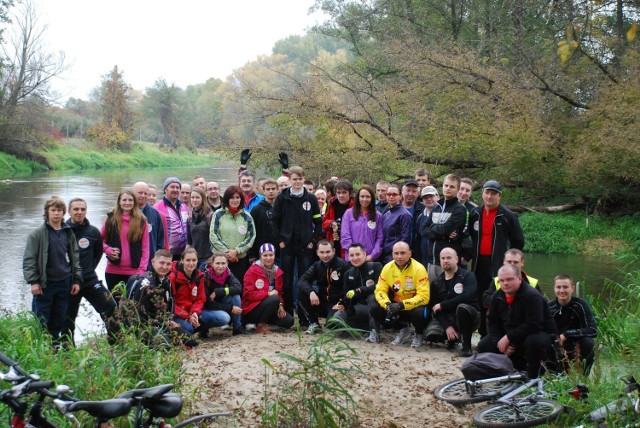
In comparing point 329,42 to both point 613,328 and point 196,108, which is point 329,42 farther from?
point 613,328

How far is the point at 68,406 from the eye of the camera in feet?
8.70

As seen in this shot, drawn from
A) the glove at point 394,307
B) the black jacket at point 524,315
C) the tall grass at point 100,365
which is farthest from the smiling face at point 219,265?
the black jacket at point 524,315

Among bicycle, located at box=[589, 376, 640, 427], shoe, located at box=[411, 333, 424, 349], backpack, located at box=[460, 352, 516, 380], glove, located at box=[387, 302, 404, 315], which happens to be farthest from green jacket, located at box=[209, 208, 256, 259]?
bicycle, located at box=[589, 376, 640, 427]

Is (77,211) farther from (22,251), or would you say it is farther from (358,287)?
(22,251)

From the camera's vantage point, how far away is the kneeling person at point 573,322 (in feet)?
17.8

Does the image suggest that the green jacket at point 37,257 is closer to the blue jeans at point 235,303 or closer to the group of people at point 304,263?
the group of people at point 304,263

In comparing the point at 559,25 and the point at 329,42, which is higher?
the point at 329,42

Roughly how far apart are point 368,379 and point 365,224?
8.17 ft

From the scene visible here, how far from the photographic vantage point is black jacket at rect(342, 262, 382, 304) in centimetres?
724

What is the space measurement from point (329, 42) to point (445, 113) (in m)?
66.3

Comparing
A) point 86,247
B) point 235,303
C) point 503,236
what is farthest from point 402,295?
point 86,247

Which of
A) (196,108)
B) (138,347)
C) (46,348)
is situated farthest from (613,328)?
(196,108)

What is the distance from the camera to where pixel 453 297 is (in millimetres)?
6758

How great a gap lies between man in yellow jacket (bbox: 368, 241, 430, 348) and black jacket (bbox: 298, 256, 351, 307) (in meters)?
0.56
